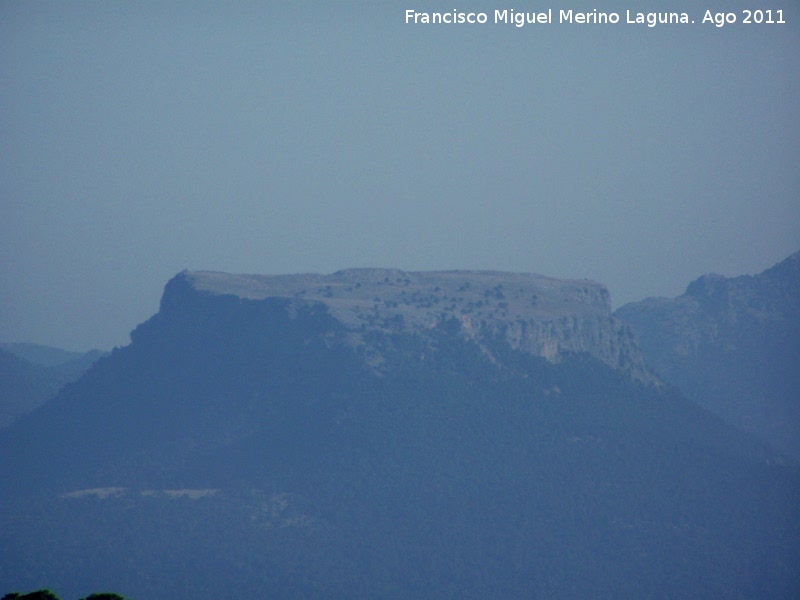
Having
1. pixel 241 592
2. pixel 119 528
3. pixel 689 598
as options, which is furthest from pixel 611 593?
pixel 119 528

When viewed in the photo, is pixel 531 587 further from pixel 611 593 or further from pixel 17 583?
pixel 17 583

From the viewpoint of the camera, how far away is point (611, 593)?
200m

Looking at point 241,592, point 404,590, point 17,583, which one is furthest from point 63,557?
point 404,590

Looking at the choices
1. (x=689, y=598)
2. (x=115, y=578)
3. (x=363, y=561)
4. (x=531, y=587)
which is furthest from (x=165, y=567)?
(x=689, y=598)

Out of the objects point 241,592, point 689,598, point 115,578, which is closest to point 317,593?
point 241,592

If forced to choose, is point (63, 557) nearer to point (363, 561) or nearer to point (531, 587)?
point (363, 561)

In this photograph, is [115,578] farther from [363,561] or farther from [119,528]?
[363,561]

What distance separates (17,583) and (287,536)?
89.2 ft

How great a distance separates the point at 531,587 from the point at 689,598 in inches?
640

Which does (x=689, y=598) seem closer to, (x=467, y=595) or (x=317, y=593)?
(x=467, y=595)

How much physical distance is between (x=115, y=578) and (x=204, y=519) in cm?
1249

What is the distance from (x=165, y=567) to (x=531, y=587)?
36873 millimetres

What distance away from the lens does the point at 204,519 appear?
7849 inches

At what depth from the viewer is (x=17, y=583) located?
194m
